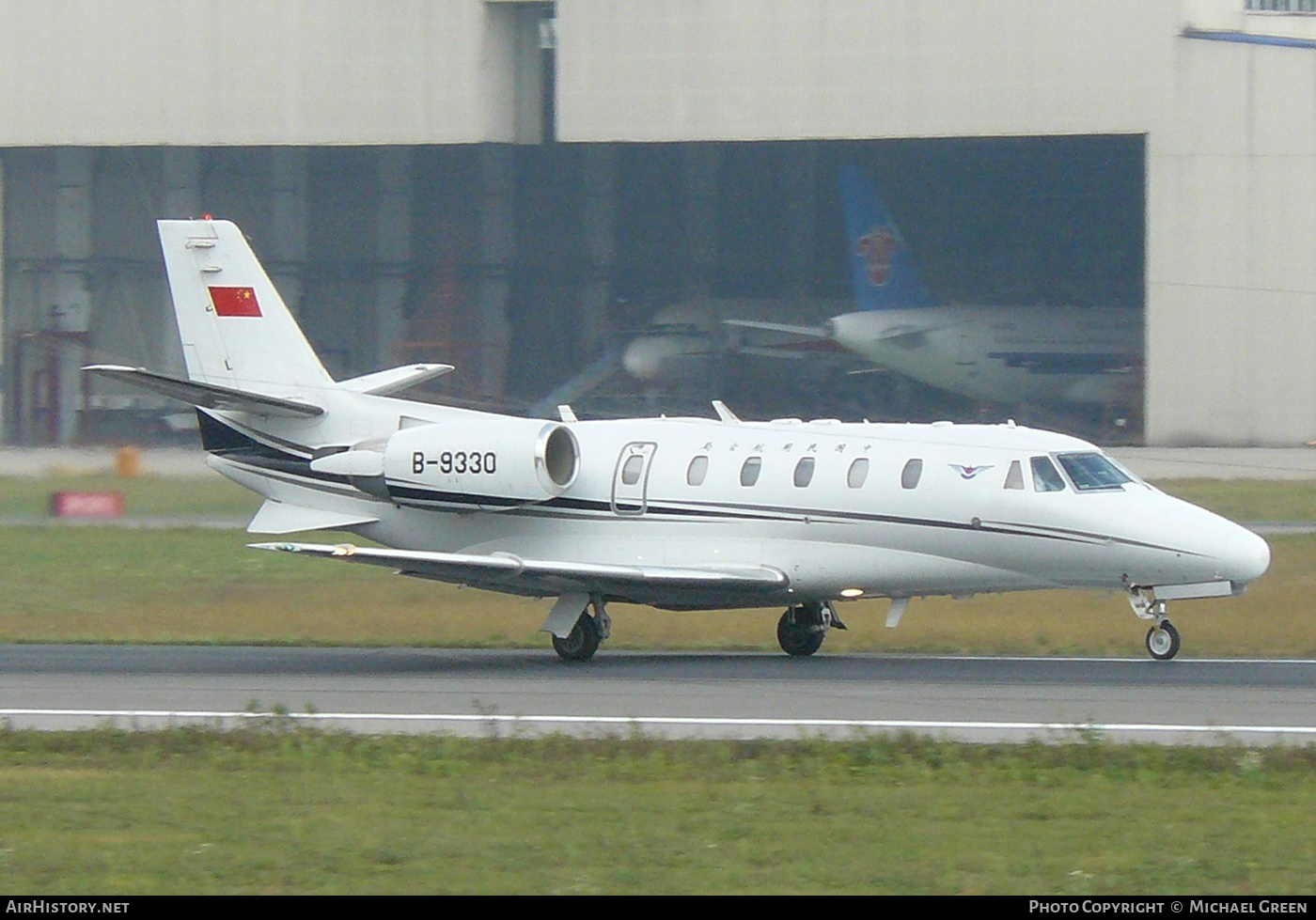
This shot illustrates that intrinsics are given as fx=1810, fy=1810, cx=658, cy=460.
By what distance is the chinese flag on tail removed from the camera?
22.7 metres

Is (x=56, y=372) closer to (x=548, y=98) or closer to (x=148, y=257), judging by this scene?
(x=148, y=257)

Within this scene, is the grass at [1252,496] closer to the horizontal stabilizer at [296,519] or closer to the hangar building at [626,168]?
the hangar building at [626,168]

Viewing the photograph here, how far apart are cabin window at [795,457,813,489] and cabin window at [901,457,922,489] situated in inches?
41.5

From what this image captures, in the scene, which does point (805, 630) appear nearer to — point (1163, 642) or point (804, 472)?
point (804, 472)

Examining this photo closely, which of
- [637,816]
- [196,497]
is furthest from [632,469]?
[196,497]

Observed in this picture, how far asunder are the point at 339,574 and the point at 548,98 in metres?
23.0

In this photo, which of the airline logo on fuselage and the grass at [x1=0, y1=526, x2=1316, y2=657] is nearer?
the grass at [x1=0, y1=526, x2=1316, y2=657]

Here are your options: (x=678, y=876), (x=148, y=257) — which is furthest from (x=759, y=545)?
(x=148, y=257)

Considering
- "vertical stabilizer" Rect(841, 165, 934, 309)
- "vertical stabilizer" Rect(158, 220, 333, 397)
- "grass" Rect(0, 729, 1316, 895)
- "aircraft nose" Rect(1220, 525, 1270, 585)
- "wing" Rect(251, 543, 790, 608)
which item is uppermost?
"vertical stabilizer" Rect(841, 165, 934, 309)

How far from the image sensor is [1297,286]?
4297 cm

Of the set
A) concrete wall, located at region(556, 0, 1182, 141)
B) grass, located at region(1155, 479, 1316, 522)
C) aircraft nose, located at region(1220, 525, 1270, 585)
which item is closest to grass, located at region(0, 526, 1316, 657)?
aircraft nose, located at region(1220, 525, 1270, 585)

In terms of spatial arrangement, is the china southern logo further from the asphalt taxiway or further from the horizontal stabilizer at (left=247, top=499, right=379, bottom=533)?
the horizontal stabilizer at (left=247, top=499, right=379, bottom=533)

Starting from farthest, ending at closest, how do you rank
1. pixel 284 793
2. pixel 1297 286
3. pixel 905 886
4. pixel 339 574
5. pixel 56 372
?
pixel 56 372 < pixel 1297 286 < pixel 339 574 < pixel 284 793 < pixel 905 886

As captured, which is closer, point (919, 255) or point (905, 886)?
point (905, 886)
